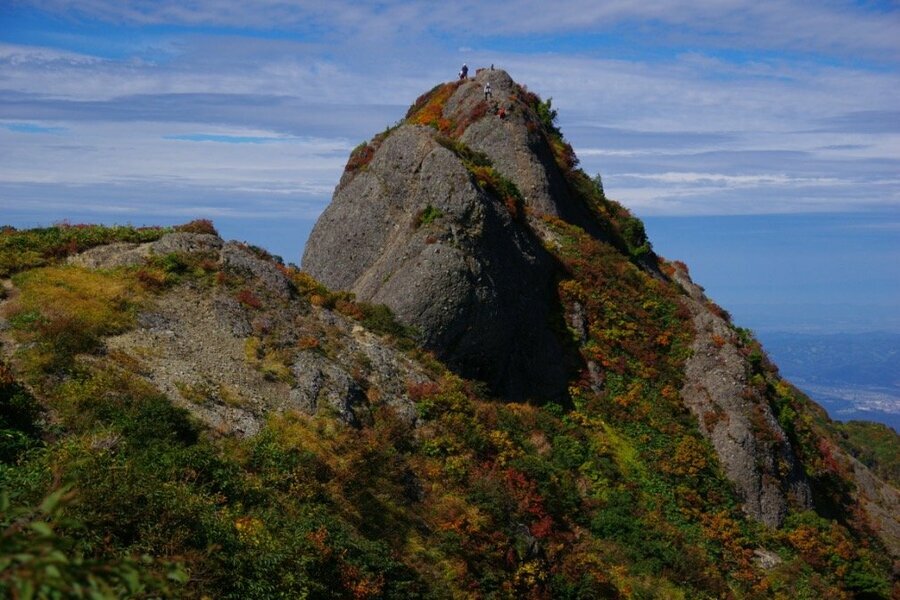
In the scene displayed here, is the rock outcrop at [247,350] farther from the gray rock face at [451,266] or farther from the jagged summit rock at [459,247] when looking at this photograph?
the jagged summit rock at [459,247]

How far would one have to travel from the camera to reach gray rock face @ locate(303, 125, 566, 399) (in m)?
34.4

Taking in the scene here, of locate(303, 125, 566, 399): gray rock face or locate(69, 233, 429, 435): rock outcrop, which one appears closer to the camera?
locate(69, 233, 429, 435): rock outcrop

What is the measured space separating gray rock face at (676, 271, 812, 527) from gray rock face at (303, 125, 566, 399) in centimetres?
722

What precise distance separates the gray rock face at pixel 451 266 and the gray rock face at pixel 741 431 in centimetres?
722

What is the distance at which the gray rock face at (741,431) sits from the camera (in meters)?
32.3

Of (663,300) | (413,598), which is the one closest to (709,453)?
(663,300)

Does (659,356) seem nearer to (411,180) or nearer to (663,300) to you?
(663,300)

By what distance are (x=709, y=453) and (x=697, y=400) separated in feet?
11.2

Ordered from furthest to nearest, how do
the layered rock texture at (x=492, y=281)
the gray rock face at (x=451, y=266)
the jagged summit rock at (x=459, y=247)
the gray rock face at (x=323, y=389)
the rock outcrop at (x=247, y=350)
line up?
1. the jagged summit rock at (x=459, y=247)
2. the gray rock face at (x=451, y=266)
3. the layered rock texture at (x=492, y=281)
4. the gray rock face at (x=323, y=389)
5. the rock outcrop at (x=247, y=350)

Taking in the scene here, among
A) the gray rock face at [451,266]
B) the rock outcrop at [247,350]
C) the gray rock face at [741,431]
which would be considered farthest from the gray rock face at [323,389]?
the gray rock face at [741,431]

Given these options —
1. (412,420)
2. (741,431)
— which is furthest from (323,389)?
(741,431)

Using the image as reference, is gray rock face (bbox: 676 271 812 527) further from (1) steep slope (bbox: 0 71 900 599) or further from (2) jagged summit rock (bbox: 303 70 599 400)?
(2) jagged summit rock (bbox: 303 70 599 400)

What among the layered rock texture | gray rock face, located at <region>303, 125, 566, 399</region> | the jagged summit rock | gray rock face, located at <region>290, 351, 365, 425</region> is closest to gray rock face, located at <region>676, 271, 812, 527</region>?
the layered rock texture

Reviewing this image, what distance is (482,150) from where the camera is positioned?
1983 inches
